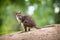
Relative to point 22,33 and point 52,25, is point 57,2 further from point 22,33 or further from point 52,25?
point 22,33

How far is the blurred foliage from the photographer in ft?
11.2

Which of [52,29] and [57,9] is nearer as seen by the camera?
[52,29]

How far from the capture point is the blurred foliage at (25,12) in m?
3.40

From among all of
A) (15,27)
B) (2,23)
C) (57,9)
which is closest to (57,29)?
(57,9)

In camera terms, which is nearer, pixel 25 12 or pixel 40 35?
pixel 40 35

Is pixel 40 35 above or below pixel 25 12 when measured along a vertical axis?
below

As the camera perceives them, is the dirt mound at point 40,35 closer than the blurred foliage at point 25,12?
Yes

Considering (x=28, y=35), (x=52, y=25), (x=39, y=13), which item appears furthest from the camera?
(x=39, y=13)

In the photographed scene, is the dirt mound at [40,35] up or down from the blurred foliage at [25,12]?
down

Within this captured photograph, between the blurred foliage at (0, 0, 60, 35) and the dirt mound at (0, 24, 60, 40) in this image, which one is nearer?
the dirt mound at (0, 24, 60, 40)

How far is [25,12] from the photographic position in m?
3.38

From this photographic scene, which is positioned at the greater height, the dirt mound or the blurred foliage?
the blurred foliage

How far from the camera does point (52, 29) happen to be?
3.15m

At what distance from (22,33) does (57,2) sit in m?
0.64
